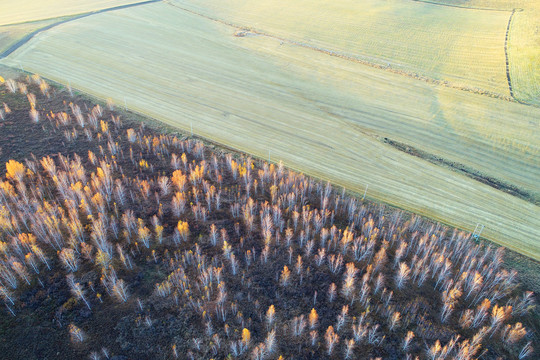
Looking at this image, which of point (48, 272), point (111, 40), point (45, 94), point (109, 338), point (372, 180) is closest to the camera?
point (109, 338)

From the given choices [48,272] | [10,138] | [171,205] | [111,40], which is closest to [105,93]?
[10,138]

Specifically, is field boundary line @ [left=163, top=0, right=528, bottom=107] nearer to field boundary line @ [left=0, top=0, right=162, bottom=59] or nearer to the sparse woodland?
field boundary line @ [left=0, top=0, right=162, bottom=59]

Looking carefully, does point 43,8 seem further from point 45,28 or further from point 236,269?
point 236,269

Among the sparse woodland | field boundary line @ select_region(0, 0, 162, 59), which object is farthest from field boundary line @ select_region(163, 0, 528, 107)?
the sparse woodland

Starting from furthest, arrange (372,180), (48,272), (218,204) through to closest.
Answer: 1. (372,180)
2. (218,204)
3. (48,272)

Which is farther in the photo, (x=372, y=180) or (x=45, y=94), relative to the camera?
(x=45, y=94)

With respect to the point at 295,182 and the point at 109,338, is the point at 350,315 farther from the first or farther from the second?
the point at 109,338

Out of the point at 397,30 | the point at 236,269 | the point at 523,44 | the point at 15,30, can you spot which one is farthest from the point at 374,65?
the point at 15,30

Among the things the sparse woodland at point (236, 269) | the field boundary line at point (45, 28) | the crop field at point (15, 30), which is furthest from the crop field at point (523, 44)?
the crop field at point (15, 30)
